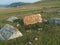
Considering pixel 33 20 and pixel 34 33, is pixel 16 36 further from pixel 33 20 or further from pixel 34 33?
pixel 33 20

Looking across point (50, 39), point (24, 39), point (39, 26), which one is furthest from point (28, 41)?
point (39, 26)

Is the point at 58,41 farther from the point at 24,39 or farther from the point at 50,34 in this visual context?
the point at 24,39

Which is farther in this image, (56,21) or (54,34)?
(56,21)

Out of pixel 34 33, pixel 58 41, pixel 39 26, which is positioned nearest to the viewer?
pixel 58 41

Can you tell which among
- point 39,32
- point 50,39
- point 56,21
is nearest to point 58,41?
point 50,39

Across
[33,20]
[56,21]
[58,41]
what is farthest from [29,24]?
[58,41]

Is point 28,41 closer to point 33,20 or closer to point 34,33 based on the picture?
point 34,33

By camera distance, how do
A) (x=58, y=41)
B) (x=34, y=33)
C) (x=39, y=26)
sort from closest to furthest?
(x=58, y=41) < (x=34, y=33) < (x=39, y=26)

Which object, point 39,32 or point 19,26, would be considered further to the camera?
point 19,26
